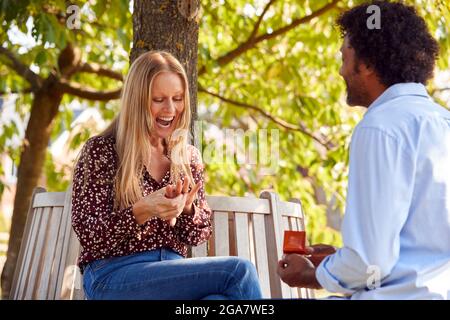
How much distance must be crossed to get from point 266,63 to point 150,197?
185 inches

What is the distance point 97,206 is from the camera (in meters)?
2.86

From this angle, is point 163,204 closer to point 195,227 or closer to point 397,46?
point 195,227

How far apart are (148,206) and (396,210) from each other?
3.26 feet

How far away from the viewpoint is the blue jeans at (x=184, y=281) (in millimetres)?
2721

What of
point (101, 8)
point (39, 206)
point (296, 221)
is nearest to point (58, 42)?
point (101, 8)

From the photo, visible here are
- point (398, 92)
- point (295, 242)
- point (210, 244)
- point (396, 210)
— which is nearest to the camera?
point (396, 210)

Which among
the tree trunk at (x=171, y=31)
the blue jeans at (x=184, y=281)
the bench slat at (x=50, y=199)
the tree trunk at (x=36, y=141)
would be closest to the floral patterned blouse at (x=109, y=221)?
the blue jeans at (x=184, y=281)

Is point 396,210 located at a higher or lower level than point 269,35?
lower

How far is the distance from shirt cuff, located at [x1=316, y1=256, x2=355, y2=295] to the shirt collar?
476mm

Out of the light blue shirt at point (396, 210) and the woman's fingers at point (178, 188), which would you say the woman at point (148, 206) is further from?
the light blue shirt at point (396, 210)

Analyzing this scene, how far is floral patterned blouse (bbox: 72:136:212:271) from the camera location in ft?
9.25

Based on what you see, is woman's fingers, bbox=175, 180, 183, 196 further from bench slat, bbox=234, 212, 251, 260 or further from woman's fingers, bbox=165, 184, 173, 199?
bench slat, bbox=234, 212, 251, 260

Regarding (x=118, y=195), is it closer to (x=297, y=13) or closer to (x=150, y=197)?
(x=150, y=197)

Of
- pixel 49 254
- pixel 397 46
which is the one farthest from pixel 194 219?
pixel 397 46
